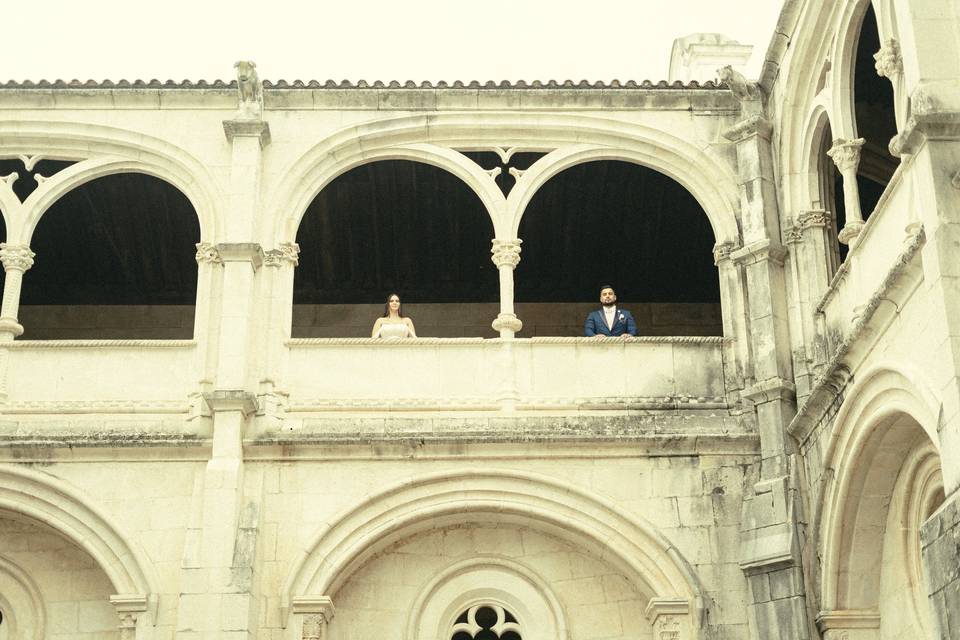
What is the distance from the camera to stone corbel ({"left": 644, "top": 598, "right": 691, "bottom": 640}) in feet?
41.8

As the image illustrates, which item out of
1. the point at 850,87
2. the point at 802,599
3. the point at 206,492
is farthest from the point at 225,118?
the point at 802,599

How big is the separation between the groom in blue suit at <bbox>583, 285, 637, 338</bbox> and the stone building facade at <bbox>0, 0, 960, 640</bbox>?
1.54 ft

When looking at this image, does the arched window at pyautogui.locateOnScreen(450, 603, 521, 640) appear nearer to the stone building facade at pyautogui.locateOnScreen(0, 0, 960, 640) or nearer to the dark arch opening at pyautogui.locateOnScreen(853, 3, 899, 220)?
the stone building facade at pyautogui.locateOnScreen(0, 0, 960, 640)

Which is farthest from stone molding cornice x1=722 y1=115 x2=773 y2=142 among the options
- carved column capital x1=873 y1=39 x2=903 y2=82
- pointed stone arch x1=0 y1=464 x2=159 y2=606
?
pointed stone arch x1=0 y1=464 x2=159 y2=606

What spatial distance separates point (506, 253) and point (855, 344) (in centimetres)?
409

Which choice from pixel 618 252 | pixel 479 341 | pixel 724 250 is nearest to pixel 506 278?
pixel 479 341

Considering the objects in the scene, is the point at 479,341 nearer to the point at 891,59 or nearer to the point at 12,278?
the point at 12,278

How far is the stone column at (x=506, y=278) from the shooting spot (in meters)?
14.0

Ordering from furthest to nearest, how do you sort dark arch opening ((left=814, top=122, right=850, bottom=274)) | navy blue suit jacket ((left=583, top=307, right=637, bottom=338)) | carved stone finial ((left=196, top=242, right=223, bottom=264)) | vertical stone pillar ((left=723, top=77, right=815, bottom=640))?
navy blue suit jacket ((left=583, top=307, right=637, bottom=338))
carved stone finial ((left=196, top=242, right=223, bottom=264))
dark arch opening ((left=814, top=122, right=850, bottom=274))
vertical stone pillar ((left=723, top=77, right=815, bottom=640))

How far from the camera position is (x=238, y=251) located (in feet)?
45.8

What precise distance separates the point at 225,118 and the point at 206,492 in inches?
153

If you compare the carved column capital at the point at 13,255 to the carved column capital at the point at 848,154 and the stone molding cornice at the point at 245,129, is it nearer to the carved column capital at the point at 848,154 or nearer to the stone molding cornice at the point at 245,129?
the stone molding cornice at the point at 245,129

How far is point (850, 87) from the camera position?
40.3ft

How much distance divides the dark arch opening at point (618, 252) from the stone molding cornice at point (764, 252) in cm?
240
